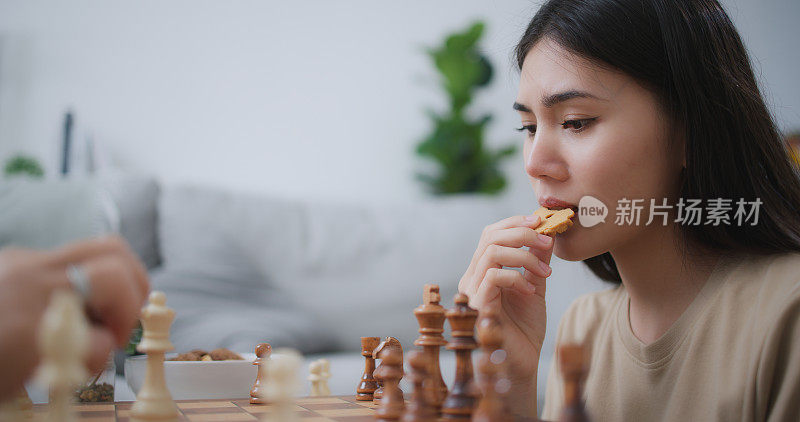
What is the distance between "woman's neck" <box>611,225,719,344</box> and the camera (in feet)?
3.83

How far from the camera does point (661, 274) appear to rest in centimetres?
119

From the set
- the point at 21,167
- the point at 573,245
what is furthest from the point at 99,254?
the point at 21,167

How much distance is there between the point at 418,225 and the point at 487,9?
1502 millimetres

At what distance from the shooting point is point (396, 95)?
3516 mm

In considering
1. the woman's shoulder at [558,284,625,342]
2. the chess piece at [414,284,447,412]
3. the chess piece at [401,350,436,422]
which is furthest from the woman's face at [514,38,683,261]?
the chess piece at [401,350,436,422]

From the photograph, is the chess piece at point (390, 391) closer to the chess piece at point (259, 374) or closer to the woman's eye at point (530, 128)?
the chess piece at point (259, 374)

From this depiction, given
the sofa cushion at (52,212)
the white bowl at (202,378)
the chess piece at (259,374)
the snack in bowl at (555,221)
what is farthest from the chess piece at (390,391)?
the sofa cushion at (52,212)

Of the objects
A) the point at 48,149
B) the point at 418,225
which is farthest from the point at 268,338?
the point at 48,149

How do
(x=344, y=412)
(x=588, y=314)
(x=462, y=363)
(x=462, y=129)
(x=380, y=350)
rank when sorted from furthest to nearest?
(x=462, y=129) → (x=588, y=314) → (x=380, y=350) → (x=344, y=412) → (x=462, y=363)

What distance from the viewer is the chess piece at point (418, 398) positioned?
57cm

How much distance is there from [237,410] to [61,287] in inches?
15.2

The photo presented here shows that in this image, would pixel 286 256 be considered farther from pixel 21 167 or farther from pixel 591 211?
pixel 591 211

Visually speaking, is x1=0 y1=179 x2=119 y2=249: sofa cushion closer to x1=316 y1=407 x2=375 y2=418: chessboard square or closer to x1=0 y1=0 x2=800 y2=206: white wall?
x1=0 y1=0 x2=800 y2=206: white wall

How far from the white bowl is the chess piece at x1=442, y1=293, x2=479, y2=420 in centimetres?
44
